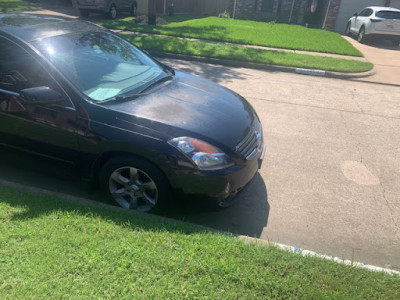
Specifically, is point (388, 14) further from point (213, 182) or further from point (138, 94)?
point (213, 182)

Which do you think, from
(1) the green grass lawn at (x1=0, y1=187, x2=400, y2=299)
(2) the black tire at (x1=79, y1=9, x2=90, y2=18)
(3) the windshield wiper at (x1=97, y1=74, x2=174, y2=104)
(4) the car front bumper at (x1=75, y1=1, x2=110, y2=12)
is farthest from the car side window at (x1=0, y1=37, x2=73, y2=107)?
(2) the black tire at (x1=79, y1=9, x2=90, y2=18)

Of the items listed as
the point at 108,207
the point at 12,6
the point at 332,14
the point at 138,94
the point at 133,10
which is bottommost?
the point at 12,6

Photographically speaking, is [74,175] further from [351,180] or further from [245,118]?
[351,180]

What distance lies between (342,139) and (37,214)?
15.1 feet

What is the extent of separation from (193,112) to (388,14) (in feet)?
53.1

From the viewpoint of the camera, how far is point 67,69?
3.31 m

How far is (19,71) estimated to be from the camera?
3.39 m

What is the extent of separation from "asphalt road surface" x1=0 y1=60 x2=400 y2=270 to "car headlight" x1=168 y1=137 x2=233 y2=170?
480 mm

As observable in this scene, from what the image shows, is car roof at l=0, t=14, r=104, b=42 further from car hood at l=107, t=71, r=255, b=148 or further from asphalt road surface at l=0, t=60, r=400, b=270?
asphalt road surface at l=0, t=60, r=400, b=270

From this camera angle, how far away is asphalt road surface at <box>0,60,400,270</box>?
10.9ft

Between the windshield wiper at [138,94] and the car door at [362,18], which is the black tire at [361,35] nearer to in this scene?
the car door at [362,18]

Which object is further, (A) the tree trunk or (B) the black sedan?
(A) the tree trunk

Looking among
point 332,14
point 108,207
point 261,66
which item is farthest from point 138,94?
point 332,14

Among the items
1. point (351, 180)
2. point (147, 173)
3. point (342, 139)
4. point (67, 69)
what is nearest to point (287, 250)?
point (147, 173)
